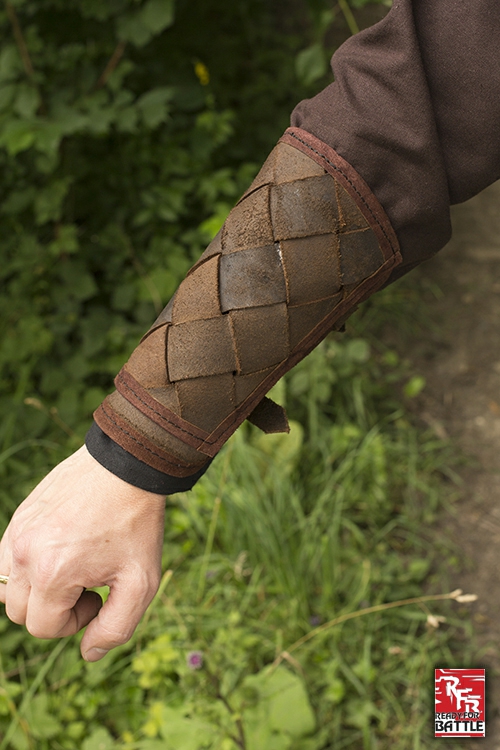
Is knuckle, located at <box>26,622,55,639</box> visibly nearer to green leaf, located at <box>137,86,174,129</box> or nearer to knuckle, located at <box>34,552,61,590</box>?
knuckle, located at <box>34,552,61,590</box>

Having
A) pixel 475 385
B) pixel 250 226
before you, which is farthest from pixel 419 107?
pixel 475 385

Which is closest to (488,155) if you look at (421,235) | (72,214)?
(421,235)

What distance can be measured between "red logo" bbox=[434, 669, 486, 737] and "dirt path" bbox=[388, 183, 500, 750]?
71 mm

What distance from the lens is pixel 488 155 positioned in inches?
28.3

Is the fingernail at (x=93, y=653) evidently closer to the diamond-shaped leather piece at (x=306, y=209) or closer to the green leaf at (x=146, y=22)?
the diamond-shaped leather piece at (x=306, y=209)

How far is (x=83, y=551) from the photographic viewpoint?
2.53 ft

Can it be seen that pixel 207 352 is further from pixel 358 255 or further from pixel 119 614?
pixel 119 614

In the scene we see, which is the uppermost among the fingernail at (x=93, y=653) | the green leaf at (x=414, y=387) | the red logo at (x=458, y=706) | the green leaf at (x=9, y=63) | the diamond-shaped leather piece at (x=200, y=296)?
the green leaf at (x=9, y=63)

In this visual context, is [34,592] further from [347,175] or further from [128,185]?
[128,185]

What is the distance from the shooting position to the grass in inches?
55.9

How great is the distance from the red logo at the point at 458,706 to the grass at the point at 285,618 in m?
0.05

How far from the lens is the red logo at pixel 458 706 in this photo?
4.89 feet

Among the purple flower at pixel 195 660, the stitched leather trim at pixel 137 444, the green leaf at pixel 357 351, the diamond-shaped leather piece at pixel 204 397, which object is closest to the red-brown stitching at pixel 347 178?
the diamond-shaped leather piece at pixel 204 397

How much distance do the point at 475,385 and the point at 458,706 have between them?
118cm
